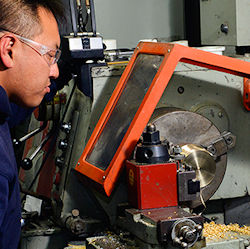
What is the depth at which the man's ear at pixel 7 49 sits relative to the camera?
4.11ft

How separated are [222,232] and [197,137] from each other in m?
0.31

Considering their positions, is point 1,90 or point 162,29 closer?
point 1,90

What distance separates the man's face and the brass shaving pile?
0.66 meters

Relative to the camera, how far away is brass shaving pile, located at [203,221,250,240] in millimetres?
1576

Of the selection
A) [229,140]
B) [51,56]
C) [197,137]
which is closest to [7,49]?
[51,56]

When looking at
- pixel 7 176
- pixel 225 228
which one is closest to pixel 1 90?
pixel 7 176

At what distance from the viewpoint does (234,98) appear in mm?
1845

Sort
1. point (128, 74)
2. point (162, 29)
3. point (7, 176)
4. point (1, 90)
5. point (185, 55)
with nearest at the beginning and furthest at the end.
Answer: point (7, 176)
point (1, 90)
point (185, 55)
point (128, 74)
point (162, 29)

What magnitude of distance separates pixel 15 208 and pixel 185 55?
2.20 feet

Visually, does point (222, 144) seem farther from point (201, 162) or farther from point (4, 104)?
point (4, 104)

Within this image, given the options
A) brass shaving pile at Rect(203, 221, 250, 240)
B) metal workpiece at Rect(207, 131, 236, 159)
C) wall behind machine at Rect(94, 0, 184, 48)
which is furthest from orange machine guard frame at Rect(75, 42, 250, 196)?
wall behind machine at Rect(94, 0, 184, 48)

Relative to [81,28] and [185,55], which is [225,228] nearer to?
[185,55]

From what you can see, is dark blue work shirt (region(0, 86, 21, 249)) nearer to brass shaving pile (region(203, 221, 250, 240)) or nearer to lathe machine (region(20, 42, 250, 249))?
lathe machine (region(20, 42, 250, 249))

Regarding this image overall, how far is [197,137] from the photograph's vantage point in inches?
67.1
